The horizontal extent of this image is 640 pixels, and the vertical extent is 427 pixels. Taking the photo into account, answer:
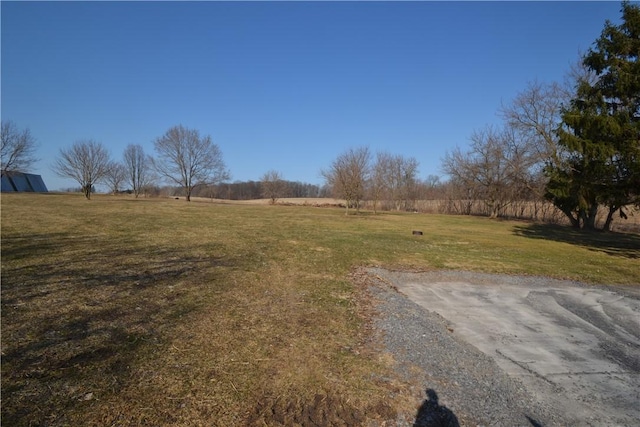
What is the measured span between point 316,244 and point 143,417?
39.0 feet

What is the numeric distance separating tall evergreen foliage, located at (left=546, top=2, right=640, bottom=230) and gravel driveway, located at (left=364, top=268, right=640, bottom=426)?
7.67m

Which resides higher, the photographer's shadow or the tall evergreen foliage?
the tall evergreen foliage

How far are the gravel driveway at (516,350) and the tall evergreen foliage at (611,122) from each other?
7665 mm

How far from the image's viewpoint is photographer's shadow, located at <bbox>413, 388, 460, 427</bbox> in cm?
320

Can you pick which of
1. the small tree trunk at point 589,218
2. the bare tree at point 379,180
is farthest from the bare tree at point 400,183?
the small tree trunk at point 589,218

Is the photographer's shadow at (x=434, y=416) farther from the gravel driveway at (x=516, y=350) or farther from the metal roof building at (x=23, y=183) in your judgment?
the metal roof building at (x=23, y=183)

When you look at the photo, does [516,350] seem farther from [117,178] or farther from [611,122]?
[117,178]

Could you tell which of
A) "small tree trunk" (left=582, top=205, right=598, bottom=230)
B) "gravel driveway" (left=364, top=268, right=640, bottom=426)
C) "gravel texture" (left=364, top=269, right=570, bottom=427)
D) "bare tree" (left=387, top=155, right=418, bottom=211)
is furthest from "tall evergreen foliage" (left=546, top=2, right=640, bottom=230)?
"bare tree" (left=387, top=155, right=418, bottom=211)

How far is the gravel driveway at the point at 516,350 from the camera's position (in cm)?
349

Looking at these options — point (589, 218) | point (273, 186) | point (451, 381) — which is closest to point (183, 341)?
point (451, 381)

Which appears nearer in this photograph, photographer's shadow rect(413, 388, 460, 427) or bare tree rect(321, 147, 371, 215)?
photographer's shadow rect(413, 388, 460, 427)

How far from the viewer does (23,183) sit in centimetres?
7012

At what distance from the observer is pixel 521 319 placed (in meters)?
6.32

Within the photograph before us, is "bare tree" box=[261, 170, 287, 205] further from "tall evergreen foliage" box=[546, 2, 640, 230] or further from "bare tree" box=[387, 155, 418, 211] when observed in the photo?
"tall evergreen foliage" box=[546, 2, 640, 230]
